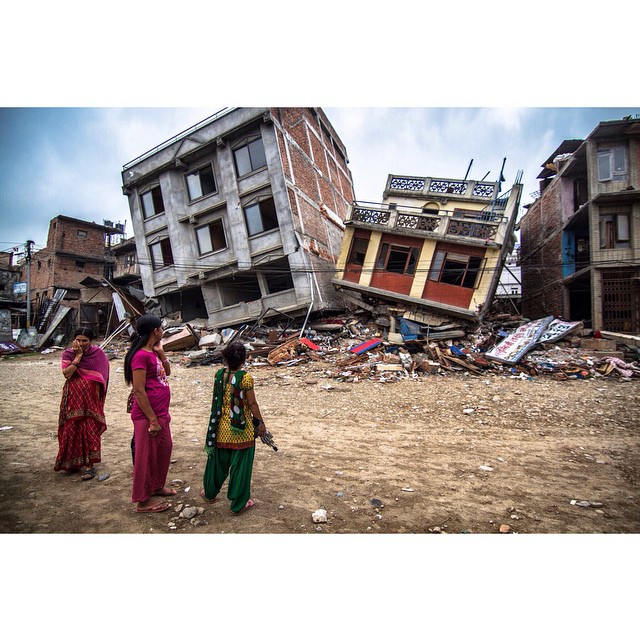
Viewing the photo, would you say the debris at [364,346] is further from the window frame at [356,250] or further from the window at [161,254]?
the window at [161,254]

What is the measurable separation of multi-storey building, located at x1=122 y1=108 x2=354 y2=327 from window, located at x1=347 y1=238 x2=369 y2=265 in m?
1.22

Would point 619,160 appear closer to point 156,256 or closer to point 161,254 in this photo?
point 161,254

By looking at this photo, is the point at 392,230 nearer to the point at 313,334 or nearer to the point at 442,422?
the point at 313,334

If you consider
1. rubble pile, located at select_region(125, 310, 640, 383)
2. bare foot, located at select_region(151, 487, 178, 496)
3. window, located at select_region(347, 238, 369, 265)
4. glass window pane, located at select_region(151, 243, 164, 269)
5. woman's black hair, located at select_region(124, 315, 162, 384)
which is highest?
glass window pane, located at select_region(151, 243, 164, 269)

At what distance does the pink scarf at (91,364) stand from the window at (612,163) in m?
16.6

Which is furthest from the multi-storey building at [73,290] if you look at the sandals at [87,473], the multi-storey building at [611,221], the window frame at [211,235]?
the multi-storey building at [611,221]

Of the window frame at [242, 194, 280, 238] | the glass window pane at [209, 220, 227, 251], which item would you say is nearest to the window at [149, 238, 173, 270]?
the glass window pane at [209, 220, 227, 251]

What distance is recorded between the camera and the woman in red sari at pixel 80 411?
9.92 feet

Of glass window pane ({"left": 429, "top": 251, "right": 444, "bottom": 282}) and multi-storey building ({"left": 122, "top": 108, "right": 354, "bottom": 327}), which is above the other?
multi-storey building ({"left": 122, "top": 108, "right": 354, "bottom": 327})

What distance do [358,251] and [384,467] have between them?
36.6 feet

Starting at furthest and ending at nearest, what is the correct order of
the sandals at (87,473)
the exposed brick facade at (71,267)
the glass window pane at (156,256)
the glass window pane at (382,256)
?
the glass window pane at (156,256), the exposed brick facade at (71,267), the glass window pane at (382,256), the sandals at (87,473)

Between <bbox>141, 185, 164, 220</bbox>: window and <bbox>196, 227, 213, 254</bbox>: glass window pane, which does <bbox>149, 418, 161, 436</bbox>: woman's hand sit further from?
<bbox>141, 185, 164, 220</bbox>: window

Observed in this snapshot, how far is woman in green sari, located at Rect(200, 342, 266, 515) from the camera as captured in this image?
7.78 ft

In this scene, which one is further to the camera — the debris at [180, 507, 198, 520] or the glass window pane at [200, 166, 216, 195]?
the glass window pane at [200, 166, 216, 195]
